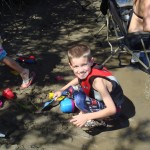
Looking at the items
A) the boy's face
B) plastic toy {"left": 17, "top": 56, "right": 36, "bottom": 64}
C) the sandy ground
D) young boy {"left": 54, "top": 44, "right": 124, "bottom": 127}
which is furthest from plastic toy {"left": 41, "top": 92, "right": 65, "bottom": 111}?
plastic toy {"left": 17, "top": 56, "right": 36, "bottom": 64}

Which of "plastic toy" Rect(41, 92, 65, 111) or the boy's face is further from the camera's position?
"plastic toy" Rect(41, 92, 65, 111)

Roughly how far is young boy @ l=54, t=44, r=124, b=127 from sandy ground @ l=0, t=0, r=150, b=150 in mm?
247

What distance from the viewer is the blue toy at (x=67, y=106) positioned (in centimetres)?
342

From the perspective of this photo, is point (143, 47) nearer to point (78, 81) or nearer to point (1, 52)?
point (78, 81)

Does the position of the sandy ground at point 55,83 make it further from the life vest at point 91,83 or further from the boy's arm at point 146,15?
the boy's arm at point 146,15

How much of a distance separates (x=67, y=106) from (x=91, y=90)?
1.41 feet

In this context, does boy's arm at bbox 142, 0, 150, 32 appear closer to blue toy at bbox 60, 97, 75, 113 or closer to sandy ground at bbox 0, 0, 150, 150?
sandy ground at bbox 0, 0, 150, 150

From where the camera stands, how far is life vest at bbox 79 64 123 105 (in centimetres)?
300

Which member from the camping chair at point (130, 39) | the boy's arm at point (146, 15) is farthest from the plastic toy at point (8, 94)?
the boy's arm at point (146, 15)

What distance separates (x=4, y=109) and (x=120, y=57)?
173 centimetres

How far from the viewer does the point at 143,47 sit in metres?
3.67

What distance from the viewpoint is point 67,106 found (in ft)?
11.2

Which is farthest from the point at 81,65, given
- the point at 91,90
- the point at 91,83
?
the point at 91,90

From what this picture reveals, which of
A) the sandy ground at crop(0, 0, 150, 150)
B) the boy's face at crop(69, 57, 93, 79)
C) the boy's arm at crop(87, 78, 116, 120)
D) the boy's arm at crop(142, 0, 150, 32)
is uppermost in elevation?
the boy's arm at crop(142, 0, 150, 32)
